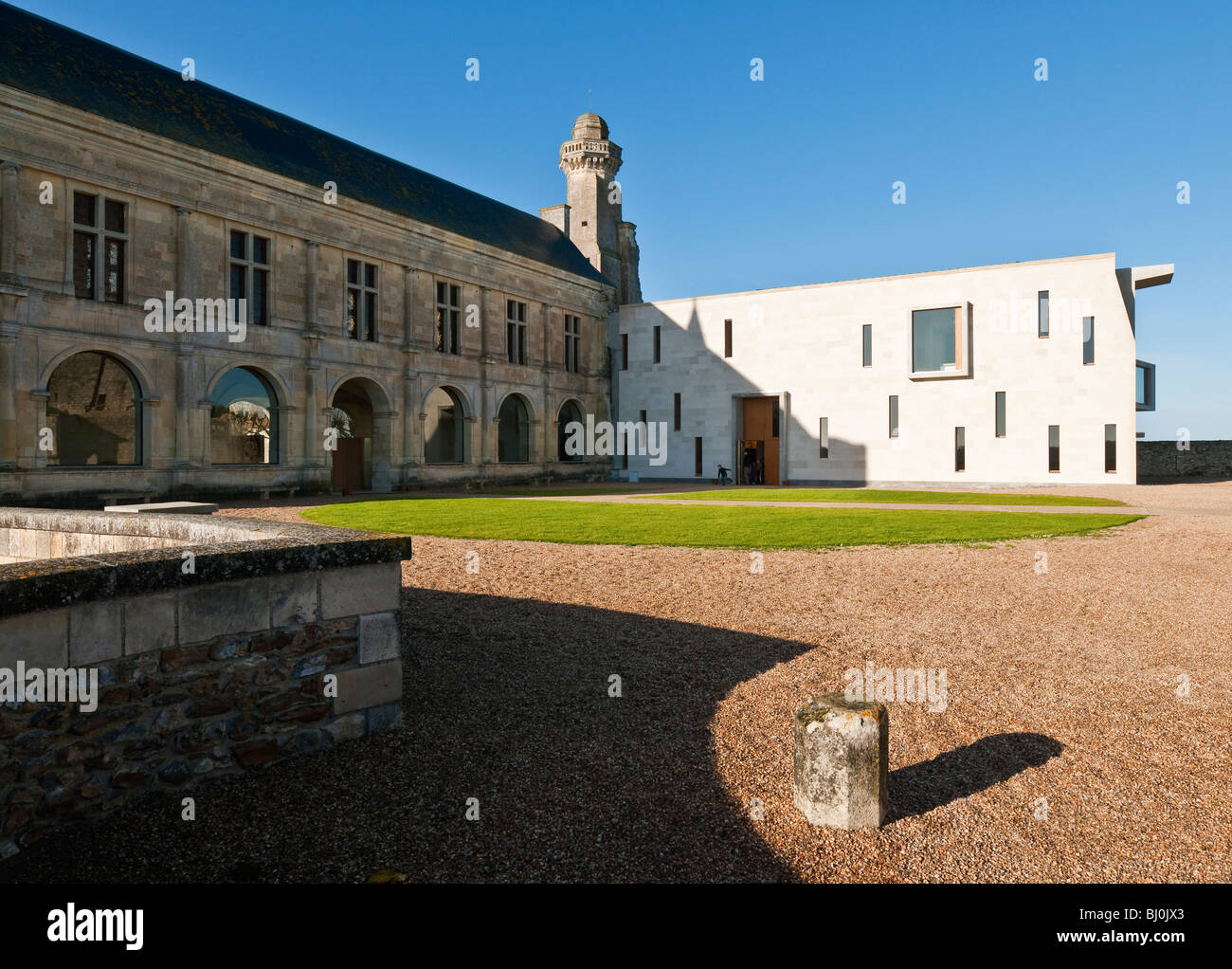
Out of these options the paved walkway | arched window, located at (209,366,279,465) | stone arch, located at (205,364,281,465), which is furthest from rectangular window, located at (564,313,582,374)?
arched window, located at (209,366,279,465)

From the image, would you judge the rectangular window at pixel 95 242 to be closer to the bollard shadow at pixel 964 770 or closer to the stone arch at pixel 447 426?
the stone arch at pixel 447 426

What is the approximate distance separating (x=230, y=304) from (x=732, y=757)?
79.4 ft

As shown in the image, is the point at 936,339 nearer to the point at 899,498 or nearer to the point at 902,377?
the point at 902,377

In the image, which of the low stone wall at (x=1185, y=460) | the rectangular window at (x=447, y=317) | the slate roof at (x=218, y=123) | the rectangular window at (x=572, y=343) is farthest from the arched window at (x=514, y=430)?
the low stone wall at (x=1185, y=460)

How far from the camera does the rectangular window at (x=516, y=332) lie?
3534cm

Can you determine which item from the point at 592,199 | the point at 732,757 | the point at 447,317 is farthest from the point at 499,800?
the point at 592,199

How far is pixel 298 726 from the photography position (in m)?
4.65

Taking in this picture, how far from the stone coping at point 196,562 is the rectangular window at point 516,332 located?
29.9 m

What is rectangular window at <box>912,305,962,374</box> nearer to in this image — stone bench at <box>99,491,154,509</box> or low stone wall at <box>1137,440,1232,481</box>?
low stone wall at <box>1137,440,1232,481</box>

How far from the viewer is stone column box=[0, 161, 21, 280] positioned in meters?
18.8

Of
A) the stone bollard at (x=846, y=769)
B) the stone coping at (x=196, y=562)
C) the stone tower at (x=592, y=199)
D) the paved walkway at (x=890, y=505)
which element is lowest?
the stone bollard at (x=846, y=769)

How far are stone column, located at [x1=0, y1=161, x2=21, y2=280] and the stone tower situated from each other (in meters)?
31.0
